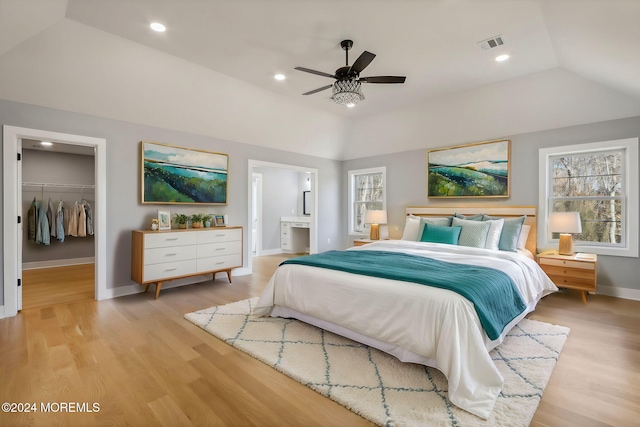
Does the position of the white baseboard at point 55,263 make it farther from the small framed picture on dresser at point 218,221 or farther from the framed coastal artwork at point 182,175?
the small framed picture on dresser at point 218,221

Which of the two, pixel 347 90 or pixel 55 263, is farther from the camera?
pixel 55 263

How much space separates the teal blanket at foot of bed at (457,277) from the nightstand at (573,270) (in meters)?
1.62

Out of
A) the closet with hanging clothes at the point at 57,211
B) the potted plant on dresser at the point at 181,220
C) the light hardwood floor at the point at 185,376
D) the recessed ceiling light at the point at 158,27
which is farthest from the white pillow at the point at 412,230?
the closet with hanging clothes at the point at 57,211

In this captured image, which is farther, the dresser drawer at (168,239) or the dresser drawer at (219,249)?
the dresser drawer at (219,249)

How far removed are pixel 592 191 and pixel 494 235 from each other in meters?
1.46

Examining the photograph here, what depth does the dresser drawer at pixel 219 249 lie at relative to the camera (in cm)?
453

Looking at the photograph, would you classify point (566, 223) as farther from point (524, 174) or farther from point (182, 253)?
point (182, 253)

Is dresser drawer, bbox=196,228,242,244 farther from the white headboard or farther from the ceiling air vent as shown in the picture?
the ceiling air vent

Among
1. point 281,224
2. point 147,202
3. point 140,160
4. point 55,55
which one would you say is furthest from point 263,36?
point 281,224

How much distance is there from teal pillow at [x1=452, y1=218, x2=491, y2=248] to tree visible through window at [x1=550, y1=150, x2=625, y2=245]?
116 centimetres

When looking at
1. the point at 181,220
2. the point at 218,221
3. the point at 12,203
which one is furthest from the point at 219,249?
the point at 12,203

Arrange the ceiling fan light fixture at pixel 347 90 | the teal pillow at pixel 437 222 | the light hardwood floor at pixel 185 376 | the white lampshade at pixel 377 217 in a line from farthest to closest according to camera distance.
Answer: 1. the white lampshade at pixel 377 217
2. the teal pillow at pixel 437 222
3. the ceiling fan light fixture at pixel 347 90
4. the light hardwood floor at pixel 185 376

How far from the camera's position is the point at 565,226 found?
399 cm

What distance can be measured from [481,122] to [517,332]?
318cm
